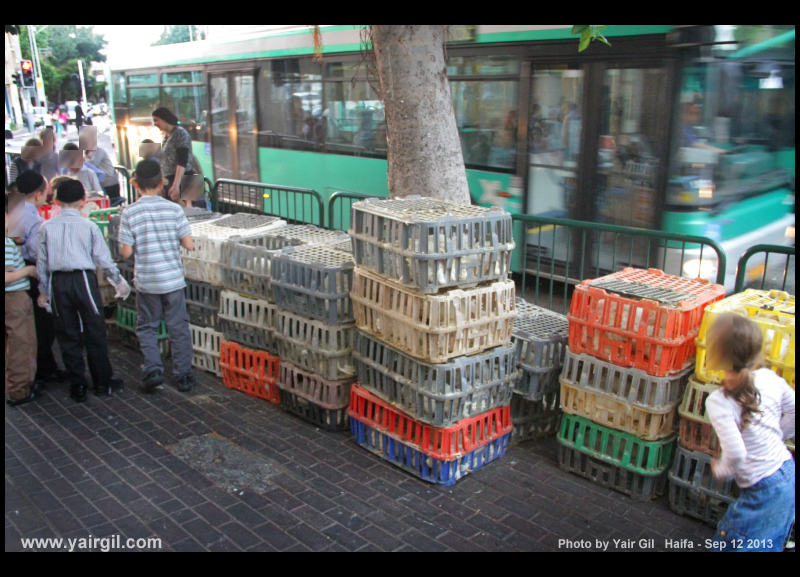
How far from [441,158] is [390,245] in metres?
2.22

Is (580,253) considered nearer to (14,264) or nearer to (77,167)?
(14,264)

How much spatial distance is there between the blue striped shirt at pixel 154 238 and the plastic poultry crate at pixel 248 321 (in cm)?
50

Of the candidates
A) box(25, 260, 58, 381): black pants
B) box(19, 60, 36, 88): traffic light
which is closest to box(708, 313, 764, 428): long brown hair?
box(25, 260, 58, 381): black pants

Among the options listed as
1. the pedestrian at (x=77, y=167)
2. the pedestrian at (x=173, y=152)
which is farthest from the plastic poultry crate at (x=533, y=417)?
the pedestrian at (x=77, y=167)

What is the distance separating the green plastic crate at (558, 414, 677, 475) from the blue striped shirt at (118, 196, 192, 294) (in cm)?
368

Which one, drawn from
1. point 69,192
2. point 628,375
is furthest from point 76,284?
point 628,375

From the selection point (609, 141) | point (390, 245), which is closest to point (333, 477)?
point (390, 245)

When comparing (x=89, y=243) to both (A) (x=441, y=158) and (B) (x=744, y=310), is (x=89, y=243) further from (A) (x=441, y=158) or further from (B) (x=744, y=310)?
(B) (x=744, y=310)

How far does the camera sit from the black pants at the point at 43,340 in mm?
6273

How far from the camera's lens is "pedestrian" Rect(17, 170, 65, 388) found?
6098mm

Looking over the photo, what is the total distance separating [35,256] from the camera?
20.0ft

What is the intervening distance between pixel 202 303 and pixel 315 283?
1.89 m

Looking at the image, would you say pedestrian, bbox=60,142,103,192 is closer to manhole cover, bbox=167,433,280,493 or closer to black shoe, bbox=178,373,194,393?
black shoe, bbox=178,373,194,393

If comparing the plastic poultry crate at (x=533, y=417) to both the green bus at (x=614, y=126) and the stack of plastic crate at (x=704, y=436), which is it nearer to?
the stack of plastic crate at (x=704, y=436)
